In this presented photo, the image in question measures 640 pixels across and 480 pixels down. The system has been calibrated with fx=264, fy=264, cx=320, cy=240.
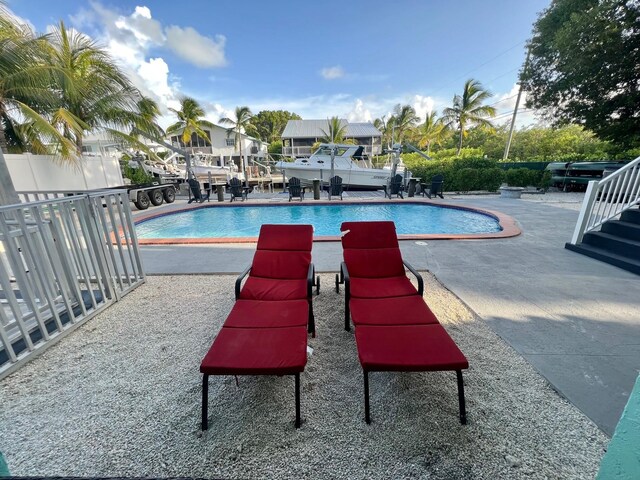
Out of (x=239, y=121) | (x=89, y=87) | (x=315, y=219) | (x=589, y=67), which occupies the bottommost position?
(x=315, y=219)

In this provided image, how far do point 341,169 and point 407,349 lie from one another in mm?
13846

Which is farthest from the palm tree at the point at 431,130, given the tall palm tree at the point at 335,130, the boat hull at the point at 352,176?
the boat hull at the point at 352,176

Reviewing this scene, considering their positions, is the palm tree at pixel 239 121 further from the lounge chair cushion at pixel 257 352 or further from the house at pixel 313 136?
the lounge chair cushion at pixel 257 352

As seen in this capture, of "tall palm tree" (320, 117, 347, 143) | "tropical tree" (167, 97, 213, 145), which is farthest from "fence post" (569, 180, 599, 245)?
"tropical tree" (167, 97, 213, 145)

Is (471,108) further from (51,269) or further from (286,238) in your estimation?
(51,269)

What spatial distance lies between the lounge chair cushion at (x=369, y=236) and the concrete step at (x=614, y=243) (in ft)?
12.5

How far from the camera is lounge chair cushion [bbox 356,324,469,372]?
1675 mm

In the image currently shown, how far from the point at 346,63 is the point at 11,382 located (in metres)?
24.3

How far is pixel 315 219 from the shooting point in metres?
9.91

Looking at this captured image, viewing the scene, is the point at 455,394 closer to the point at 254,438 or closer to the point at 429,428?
the point at 429,428

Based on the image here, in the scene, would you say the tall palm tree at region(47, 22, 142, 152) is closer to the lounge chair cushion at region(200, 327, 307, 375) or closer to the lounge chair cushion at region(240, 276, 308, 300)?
the lounge chair cushion at region(240, 276, 308, 300)

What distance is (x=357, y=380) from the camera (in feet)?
6.68

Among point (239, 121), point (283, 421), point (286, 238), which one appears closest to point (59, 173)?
point (286, 238)

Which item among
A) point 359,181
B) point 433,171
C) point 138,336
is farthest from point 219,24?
point 138,336
